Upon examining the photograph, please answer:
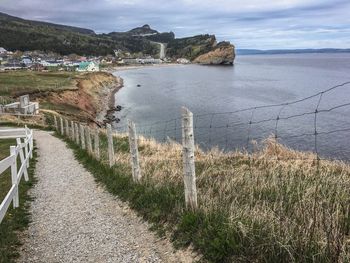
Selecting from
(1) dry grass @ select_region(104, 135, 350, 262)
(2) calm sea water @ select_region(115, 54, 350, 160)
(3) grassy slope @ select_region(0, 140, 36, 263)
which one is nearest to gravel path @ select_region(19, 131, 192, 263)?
(3) grassy slope @ select_region(0, 140, 36, 263)

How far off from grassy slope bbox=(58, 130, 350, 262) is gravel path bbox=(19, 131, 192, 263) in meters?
0.34

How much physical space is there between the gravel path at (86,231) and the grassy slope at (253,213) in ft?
1.12

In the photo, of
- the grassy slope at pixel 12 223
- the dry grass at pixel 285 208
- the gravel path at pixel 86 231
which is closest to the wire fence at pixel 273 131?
the grassy slope at pixel 12 223

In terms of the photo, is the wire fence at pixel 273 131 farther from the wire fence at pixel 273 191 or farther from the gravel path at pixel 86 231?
the gravel path at pixel 86 231

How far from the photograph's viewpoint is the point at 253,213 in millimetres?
6840

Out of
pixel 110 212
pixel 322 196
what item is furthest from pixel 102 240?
pixel 322 196

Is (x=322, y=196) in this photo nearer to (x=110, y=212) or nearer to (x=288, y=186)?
(x=288, y=186)

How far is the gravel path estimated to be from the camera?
24.8 ft

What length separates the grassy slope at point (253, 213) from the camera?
5676mm

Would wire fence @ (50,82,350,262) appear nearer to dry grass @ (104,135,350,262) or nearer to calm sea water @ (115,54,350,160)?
dry grass @ (104,135,350,262)

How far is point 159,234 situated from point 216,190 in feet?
5.75

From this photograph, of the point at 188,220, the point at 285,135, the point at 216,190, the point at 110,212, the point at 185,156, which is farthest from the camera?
the point at 285,135

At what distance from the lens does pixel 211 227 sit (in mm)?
6895

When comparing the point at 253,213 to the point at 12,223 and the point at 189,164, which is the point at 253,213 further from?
the point at 12,223
